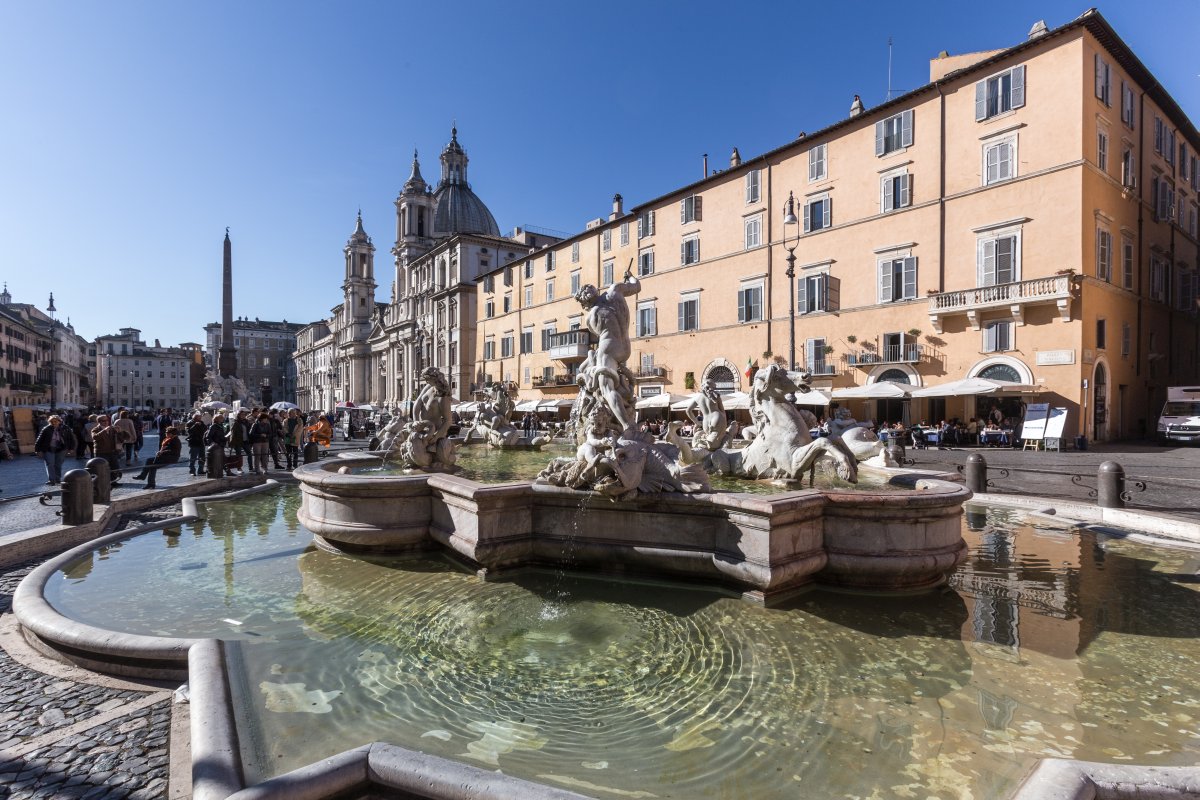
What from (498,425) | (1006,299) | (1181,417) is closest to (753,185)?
(1006,299)

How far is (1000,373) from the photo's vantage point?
71.9 ft

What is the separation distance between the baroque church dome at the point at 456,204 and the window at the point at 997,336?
57.2 meters

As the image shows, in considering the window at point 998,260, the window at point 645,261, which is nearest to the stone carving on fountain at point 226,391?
the window at point 645,261

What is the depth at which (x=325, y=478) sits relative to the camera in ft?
19.7

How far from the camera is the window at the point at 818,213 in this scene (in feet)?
90.5

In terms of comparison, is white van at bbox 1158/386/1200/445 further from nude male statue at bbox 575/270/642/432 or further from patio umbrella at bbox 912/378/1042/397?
nude male statue at bbox 575/270/642/432

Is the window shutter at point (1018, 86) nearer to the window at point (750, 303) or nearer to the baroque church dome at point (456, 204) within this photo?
the window at point (750, 303)

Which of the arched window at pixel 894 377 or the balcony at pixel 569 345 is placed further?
the balcony at pixel 569 345

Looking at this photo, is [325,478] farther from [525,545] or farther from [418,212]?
[418,212]

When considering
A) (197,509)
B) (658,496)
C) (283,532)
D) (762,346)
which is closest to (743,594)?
(658,496)

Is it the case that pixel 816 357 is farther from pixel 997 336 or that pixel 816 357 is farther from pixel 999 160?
pixel 999 160

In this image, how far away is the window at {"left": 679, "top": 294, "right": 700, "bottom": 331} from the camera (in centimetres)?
3294

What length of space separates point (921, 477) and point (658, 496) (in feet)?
10.1

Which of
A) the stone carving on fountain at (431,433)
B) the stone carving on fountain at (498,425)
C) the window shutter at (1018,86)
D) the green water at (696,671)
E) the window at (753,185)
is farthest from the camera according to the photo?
the window at (753,185)
